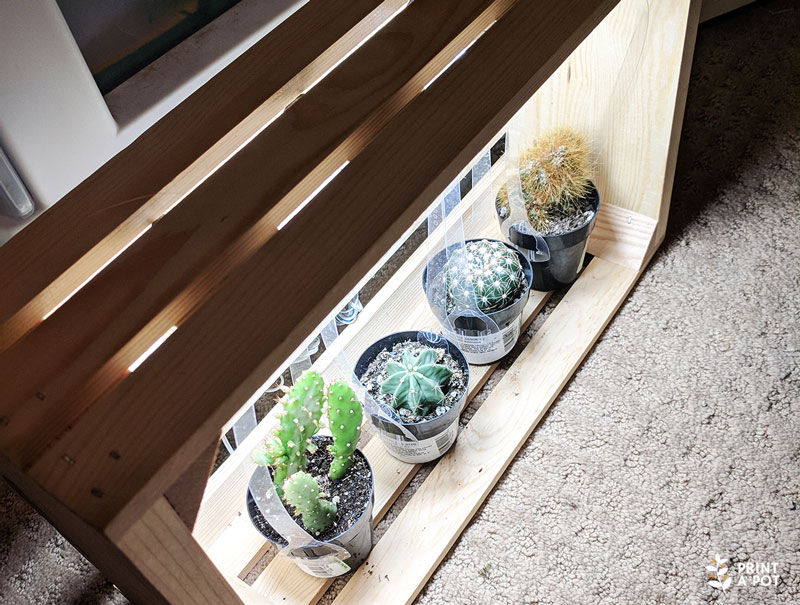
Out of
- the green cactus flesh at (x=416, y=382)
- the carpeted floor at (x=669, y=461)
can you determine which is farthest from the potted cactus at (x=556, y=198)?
the green cactus flesh at (x=416, y=382)

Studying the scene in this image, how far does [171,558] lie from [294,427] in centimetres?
31

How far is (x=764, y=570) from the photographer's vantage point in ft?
3.18

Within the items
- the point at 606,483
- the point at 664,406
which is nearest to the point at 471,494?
the point at 606,483

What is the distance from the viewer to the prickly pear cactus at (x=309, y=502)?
818mm

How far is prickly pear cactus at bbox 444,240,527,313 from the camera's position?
1062 millimetres

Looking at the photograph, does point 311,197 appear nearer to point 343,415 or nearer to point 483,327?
point 343,415

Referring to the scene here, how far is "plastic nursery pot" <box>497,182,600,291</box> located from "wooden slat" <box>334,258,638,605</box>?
0.04 meters

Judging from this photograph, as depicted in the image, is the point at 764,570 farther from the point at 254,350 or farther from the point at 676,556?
the point at 254,350

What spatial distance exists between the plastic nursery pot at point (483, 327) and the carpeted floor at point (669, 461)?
133 millimetres

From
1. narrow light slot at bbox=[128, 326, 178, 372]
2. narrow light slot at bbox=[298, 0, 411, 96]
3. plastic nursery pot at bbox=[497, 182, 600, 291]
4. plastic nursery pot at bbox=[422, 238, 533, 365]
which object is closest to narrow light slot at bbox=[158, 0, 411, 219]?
narrow light slot at bbox=[298, 0, 411, 96]

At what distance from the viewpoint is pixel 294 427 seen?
827 mm

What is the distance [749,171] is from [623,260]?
0.36 metres
